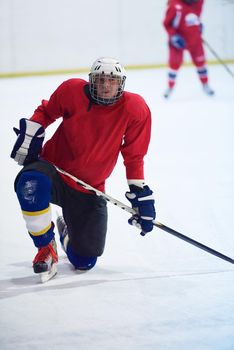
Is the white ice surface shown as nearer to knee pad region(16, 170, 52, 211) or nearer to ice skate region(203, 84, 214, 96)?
knee pad region(16, 170, 52, 211)

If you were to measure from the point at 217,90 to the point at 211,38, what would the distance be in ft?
4.68

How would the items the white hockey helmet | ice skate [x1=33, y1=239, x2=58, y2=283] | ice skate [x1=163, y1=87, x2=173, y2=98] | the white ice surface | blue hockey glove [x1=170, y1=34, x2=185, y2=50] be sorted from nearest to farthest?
the white ice surface < the white hockey helmet < ice skate [x1=33, y1=239, x2=58, y2=283] < blue hockey glove [x1=170, y1=34, x2=185, y2=50] < ice skate [x1=163, y1=87, x2=173, y2=98]

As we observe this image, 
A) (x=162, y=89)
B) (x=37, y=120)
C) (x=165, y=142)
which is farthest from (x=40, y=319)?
(x=162, y=89)

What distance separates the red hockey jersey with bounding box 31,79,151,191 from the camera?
7.20 ft

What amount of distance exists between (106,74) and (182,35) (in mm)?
4365

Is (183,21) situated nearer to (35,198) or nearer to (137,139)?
(137,139)

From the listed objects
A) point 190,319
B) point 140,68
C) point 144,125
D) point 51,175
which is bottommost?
point 140,68

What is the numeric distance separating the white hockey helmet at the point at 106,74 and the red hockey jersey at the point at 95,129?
0.17ft

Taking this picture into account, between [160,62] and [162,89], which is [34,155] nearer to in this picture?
[162,89]

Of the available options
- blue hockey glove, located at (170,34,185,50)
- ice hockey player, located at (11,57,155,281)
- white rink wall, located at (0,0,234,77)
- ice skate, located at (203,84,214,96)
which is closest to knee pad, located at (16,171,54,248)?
ice hockey player, located at (11,57,155,281)

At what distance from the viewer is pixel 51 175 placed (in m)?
2.24

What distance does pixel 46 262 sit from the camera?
2270 millimetres

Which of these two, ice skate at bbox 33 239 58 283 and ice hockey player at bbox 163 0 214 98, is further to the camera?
ice hockey player at bbox 163 0 214 98

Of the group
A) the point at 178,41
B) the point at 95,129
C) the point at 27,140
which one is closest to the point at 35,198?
the point at 27,140
